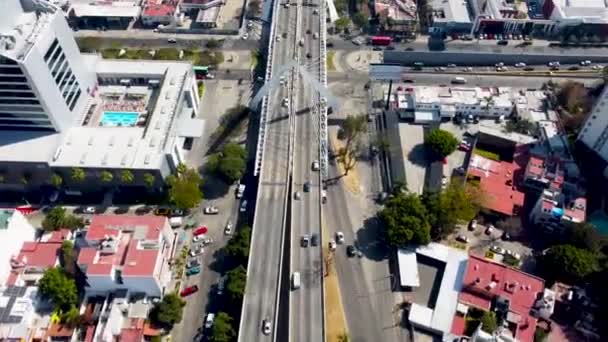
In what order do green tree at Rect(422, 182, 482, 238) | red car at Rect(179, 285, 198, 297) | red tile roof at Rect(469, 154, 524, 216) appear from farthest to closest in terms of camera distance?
red tile roof at Rect(469, 154, 524, 216) → green tree at Rect(422, 182, 482, 238) → red car at Rect(179, 285, 198, 297)

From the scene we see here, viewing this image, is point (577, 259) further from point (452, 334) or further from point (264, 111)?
point (264, 111)

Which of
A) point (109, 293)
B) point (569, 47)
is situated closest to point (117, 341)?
point (109, 293)

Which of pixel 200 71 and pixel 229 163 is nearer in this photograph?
pixel 229 163

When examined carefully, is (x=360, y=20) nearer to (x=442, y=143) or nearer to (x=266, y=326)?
(x=442, y=143)

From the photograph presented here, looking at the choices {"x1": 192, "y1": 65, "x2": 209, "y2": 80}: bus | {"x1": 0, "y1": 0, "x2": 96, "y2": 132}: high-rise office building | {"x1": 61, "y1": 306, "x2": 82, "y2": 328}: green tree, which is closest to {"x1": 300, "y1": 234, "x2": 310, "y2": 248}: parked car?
{"x1": 61, "y1": 306, "x2": 82, "y2": 328}: green tree

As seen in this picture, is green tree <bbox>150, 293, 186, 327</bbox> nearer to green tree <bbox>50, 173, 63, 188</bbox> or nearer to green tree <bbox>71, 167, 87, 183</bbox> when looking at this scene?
green tree <bbox>71, 167, 87, 183</bbox>

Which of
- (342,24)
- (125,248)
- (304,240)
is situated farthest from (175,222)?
(342,24)

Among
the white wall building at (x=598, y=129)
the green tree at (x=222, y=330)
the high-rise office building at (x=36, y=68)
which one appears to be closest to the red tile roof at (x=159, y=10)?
the high-rise office building at (x=36, y=68)
